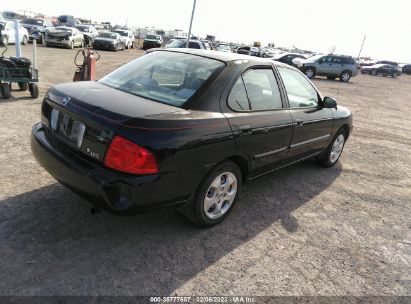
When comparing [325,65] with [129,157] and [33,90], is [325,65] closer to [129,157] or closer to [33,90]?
[33,90]

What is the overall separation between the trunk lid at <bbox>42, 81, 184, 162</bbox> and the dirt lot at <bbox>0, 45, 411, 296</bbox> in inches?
31.7

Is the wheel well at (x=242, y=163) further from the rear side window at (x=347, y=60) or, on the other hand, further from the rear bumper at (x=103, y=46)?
the rear bumper at (x=103, y=46)

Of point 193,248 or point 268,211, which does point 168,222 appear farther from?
point 268,211

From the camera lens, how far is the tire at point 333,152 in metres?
5.60

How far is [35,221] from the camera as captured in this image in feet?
10.8

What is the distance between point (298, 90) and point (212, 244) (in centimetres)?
237

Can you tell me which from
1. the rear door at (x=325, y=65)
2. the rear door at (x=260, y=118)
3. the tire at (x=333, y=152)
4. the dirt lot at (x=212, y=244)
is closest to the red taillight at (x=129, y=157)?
the dirt lot at (x=212, y=244)

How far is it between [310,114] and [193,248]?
2410 mm

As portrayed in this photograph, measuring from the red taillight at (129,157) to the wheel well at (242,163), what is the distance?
1.01m

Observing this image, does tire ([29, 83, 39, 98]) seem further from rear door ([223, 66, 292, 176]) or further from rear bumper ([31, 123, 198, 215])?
rear door ([223, 66, 292, 176])

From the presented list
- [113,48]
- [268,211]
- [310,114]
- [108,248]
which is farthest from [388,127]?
[113,48]

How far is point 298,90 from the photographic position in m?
4.61

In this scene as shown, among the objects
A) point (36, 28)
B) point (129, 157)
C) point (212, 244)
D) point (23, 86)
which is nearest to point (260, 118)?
point (212, 244)

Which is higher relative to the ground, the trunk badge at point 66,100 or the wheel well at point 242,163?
the trunk badge at point 66,100
